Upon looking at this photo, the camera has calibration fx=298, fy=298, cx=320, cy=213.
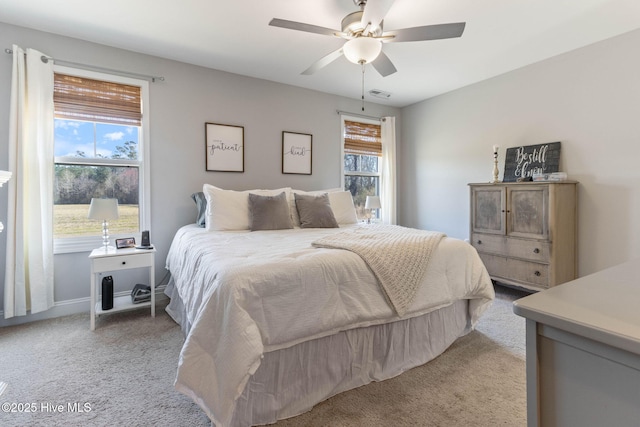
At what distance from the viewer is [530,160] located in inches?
132

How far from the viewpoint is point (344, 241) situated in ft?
6.39

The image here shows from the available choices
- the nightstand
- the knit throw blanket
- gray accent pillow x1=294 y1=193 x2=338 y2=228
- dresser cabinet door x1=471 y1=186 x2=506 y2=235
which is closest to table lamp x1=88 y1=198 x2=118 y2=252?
the nightstand

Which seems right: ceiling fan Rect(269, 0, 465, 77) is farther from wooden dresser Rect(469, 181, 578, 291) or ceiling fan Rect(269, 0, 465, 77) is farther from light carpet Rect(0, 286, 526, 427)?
light carpet Rect(0, 286, 526, 427)

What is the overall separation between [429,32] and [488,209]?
217 centimetres

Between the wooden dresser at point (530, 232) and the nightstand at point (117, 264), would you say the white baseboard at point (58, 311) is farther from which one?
the wooden dresser at point (530, 232)

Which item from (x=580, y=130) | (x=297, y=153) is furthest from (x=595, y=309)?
(x=297, y=153)

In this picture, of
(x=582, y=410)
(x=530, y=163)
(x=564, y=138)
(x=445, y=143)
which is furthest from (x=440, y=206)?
(x=582, y=410)

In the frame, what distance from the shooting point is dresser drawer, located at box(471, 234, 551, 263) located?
9.52 feet

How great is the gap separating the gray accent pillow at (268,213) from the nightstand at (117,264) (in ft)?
3.12

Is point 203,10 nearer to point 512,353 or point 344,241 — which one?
point 344,241

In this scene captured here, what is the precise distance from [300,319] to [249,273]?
0.34m

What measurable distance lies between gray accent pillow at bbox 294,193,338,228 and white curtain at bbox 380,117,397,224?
1.83 metres

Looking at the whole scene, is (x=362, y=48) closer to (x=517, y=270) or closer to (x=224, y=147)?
(x=224, y=147)

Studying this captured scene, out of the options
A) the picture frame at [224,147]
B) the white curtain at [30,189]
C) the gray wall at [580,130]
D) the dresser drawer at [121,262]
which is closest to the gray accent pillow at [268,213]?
the picture frame at [224,147]
